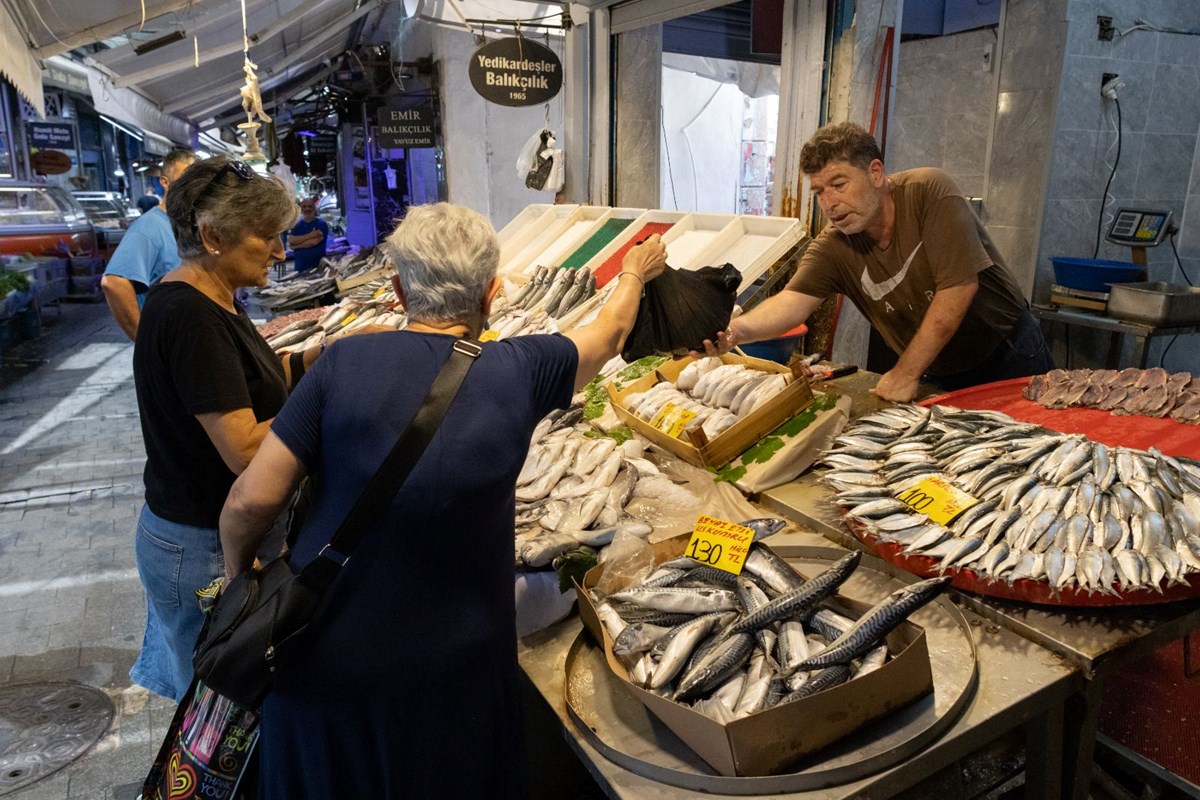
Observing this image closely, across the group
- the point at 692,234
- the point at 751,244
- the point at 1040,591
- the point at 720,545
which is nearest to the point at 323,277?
the point at 692,234

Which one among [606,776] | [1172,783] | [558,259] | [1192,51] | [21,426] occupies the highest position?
[1192,51]

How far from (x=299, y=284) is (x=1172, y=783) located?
9.72 m

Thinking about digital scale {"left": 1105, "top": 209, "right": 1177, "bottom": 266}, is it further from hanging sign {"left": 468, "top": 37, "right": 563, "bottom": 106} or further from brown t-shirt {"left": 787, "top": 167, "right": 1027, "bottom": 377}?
hanging sign {"left": 468, "top": 37, "right": 563, "bottom": 106}

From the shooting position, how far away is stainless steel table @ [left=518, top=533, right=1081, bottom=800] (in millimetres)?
1675

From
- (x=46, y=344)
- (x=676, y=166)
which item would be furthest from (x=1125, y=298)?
(x=46, y=344)

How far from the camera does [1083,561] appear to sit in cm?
208

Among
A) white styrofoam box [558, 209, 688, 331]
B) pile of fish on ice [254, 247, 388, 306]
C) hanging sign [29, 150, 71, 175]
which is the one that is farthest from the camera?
hanging sign [29, 150, 71, 175]

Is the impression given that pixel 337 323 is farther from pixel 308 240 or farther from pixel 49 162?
pixel 49 162

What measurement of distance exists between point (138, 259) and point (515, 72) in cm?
362

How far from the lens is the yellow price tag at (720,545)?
2.22m

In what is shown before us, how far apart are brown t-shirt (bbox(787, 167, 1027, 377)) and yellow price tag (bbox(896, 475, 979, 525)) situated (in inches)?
58.0

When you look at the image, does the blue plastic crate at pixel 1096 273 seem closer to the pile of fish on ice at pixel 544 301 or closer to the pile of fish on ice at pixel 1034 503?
the pile of fish on ice at pixel 544 301

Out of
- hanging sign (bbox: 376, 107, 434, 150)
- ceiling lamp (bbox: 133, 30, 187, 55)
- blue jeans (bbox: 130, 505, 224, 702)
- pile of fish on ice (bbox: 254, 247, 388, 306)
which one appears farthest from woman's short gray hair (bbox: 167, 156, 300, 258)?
hanging sign (bbox: 376, 107, 434, 150)

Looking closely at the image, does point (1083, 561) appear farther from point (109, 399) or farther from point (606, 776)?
A: point (109, 399)
